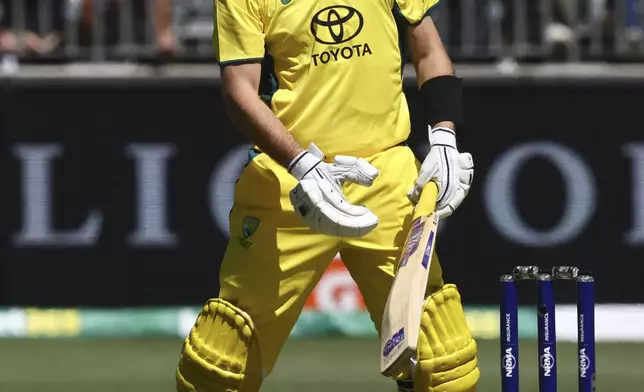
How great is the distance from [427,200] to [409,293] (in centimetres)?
41

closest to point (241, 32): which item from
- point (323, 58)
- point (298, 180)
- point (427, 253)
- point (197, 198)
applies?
point (323, 58)

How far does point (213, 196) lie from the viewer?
9.58m

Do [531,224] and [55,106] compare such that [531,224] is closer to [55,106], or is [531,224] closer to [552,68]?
[552,68]

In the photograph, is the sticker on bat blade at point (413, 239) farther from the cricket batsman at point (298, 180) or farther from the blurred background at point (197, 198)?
the blurred background at point (197, 198)

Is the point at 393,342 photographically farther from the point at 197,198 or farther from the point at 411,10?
the point at 197,198

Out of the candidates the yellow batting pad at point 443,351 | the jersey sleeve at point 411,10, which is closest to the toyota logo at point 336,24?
the jersey sleeve at point 411,10

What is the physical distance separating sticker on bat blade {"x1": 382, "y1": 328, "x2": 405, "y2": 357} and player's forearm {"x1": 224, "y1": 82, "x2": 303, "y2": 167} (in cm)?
71

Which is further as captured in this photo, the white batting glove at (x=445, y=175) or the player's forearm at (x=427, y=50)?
the player's forearm at (x=427, y=50)

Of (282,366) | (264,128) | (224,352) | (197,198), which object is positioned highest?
(264,128)

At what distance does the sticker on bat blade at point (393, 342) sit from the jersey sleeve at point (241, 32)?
1069 millimetres

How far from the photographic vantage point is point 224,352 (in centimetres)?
505

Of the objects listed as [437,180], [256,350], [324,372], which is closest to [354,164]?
[437,180]

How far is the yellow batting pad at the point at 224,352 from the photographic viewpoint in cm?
504

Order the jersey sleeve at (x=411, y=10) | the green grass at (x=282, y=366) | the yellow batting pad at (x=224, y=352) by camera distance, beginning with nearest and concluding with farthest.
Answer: the yellow batting pad at (x=224, y=352), the jersey sleeve at (x=411, y=10), the green grass at (x=282, y=366)
